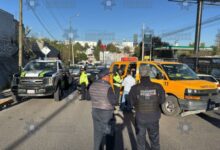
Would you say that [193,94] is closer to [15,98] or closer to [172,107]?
[172,107]

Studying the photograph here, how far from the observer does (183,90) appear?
9805 millimetres

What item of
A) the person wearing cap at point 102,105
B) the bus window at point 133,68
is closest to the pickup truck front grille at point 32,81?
the bus window at point 133,68

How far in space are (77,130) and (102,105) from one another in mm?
3202

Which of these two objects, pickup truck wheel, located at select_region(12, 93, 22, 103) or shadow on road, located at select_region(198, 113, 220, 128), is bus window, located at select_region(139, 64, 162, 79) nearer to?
shadow on road, located at select_region(198, 113, 220, 128)

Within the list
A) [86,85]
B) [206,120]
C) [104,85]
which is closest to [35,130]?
[104,85]

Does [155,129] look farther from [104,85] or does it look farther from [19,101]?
[19,101]

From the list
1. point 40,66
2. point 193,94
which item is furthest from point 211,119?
point 40,66

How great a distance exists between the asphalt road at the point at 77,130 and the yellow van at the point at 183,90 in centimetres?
44

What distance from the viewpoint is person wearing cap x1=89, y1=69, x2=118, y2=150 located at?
5070mm

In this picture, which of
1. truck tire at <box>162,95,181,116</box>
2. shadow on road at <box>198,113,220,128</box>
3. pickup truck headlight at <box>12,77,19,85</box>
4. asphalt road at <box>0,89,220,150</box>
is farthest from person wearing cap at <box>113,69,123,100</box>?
pickup truck headlight at <box>12,77,19,85</box>

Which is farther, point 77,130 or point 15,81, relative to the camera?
point 15,81

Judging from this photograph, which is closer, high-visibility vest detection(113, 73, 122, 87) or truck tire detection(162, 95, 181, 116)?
truck tire detection(162, 95, 181, 116)

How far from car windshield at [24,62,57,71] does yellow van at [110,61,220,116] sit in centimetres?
633

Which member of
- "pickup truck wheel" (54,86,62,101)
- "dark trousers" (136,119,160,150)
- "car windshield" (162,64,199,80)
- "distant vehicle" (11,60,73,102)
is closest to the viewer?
"dark trousers" (136,119,160,150)
